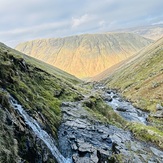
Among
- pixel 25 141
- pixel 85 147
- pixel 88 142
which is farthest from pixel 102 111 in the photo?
pixel 25 141

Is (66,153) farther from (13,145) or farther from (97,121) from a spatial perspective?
(97,121)

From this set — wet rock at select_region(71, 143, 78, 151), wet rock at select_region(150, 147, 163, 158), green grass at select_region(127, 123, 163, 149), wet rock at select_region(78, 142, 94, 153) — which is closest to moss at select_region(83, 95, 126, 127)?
green grass at select_region(127, 123, 163, 149)

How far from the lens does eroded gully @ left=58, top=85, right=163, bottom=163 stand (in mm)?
34688

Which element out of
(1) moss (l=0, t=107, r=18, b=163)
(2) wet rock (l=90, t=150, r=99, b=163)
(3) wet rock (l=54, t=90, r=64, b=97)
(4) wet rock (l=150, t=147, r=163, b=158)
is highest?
(3) wet rock (l=54, t=90, r=64, b=97)

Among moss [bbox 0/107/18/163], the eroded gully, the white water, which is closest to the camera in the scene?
moss [bbox 0/107/18/163]

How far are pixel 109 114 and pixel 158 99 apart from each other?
32601 mm

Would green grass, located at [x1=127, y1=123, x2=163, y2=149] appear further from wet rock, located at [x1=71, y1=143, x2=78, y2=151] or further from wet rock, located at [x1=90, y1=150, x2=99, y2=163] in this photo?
wet rock, located at [x1=71, y1=143, x2=78, y2=151]

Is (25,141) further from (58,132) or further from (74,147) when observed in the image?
(58,132)

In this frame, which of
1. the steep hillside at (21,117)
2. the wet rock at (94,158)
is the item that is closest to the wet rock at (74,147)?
the wet rock at (94,158)

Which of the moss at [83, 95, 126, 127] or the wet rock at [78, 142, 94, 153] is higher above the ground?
the moss at [83, 95, 126, 127]

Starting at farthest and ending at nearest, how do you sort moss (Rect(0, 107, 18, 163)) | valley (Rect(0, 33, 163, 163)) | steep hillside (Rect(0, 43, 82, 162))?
valley (Rect(0, 33, 163, 163)) < steep hillside (Rect(0, 43, 82, 162)) < moss (Rect(0, 107, 18, 163))

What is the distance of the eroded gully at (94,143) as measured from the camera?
3469 centimetres

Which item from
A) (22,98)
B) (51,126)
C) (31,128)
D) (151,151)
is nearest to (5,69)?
(22,98)

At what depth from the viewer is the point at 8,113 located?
2972 centimetres
